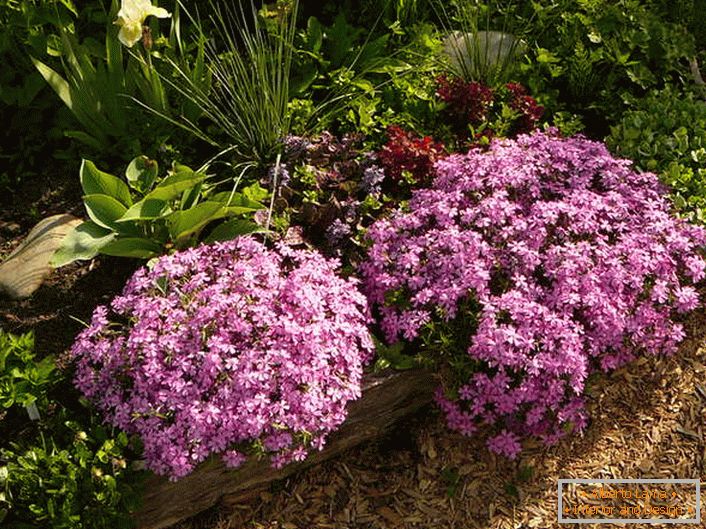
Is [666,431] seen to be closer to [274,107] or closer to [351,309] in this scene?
[351,309]

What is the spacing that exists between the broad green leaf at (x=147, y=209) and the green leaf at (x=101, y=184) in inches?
6.0

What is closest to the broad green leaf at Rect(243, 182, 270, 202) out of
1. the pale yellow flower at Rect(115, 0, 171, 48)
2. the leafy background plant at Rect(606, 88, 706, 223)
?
the pale yellow flower at Rect(115, 0, 171, 48)

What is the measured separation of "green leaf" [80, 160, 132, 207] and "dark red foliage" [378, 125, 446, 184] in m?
1.15

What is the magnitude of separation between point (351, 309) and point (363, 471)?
75cm

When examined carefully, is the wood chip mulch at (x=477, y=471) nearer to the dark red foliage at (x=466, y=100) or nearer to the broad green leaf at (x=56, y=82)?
the dark red foliage at (x=466, y=100)

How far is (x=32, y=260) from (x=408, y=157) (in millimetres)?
1704

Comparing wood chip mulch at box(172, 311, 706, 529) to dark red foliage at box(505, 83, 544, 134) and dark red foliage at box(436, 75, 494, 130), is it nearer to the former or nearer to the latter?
dark red foliage at box(505, 83, 544, 134)

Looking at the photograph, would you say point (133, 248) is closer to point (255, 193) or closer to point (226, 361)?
A: point (255, 193)

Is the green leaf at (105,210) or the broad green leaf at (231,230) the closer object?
the green leaf at (105,210)

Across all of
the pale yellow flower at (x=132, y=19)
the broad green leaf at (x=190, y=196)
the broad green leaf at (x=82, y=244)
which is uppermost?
the pale yellow flower at (x=132, y=19)

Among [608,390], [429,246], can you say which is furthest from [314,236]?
[608,390]

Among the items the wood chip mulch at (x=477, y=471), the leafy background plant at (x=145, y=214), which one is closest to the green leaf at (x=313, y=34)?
the leafy background plant at (x=145, y=214)

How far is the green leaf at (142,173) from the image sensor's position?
10.6 ft

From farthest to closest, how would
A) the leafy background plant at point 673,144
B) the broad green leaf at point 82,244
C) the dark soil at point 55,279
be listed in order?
the leafy background plant at point 673,144
the dark soil at point 55,279
the broad green leaf at point 82,244
